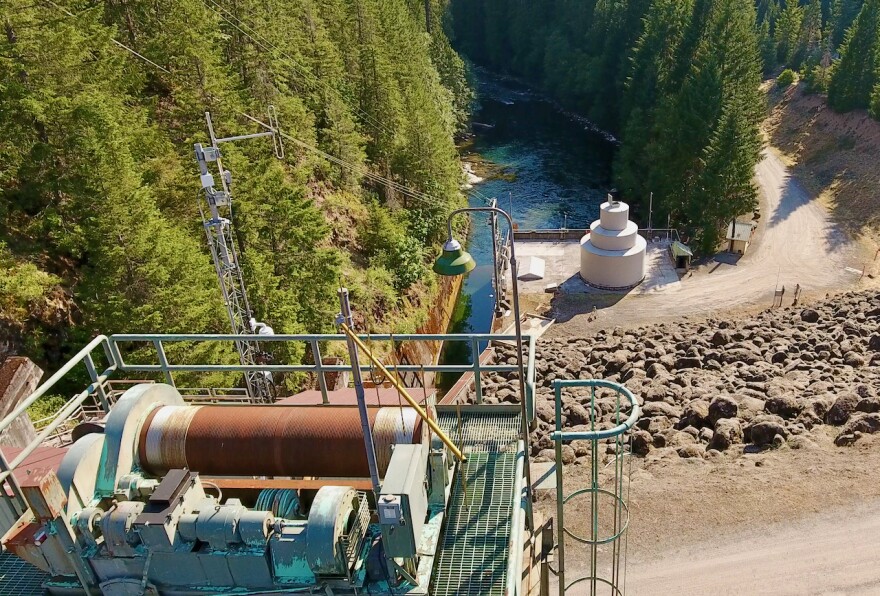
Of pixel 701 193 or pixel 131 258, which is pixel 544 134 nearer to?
pixel 701 193

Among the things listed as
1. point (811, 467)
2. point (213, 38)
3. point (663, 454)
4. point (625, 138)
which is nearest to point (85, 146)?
point (213, 38)

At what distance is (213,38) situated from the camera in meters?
31.7

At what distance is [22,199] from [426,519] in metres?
20.5

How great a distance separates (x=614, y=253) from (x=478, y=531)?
3168 centimetres

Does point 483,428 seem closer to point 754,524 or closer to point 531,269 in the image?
point 754,524

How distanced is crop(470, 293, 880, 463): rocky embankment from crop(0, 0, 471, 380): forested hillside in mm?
10893

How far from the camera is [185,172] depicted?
25.2m

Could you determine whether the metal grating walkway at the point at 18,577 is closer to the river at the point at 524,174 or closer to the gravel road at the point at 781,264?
the river at the point at 524,174

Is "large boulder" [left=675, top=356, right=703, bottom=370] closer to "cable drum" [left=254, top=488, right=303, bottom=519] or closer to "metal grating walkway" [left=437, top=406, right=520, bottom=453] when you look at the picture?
"metal grating walkway" [left=437, top=406, right=520, bottom=453]

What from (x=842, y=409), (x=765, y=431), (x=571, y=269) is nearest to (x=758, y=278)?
(x=571, y=269)

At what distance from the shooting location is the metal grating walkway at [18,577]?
8.68 meters

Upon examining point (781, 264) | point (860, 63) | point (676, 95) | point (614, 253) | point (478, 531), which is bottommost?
point (781, 264)

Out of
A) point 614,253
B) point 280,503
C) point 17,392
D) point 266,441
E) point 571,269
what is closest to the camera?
point 280,503

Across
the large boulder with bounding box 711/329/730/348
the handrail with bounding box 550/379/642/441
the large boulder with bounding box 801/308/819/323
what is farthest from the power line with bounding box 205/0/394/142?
the handrail with bounding box 550/379/642/441
